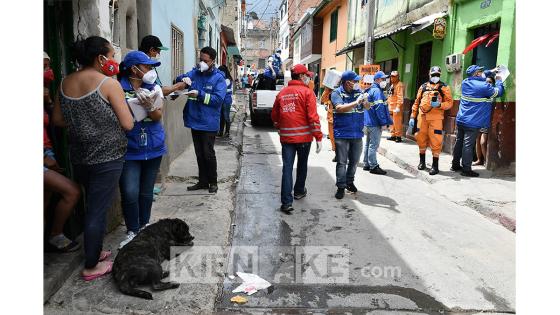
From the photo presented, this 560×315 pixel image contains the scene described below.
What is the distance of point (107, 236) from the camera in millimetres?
4191

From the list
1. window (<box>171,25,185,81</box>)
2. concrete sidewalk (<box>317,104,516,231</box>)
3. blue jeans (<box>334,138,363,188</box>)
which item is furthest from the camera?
window (<box>171,25,185,81</box>)

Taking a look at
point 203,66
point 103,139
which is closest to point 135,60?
point 103,139

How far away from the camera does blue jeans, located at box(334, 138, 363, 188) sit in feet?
19.9

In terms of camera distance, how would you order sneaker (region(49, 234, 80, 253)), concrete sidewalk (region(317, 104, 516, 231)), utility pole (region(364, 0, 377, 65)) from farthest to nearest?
utility pole (region(364, 0, 377, 65)) < concrete sidewalk (region(317, 104, 516, 231)) < sneaker (region(49, 234, 80, 253))

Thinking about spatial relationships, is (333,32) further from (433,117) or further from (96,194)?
(96,194)

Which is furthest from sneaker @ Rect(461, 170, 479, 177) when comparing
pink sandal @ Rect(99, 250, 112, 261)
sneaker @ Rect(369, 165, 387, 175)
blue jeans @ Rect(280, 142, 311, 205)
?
pink sandal @ Rect(99, 250, 112, 261)

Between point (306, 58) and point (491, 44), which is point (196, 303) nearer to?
point (491, 44)

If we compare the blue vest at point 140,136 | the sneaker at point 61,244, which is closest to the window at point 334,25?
the blue vest at point 140,136

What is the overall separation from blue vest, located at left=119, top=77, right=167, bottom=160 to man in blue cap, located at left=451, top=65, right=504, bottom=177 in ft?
18.0

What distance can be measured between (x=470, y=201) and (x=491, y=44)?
408cm

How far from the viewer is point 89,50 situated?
123 inches

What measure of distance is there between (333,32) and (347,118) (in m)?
19.5

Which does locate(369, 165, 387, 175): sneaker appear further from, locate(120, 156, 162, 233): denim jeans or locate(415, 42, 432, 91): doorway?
locate(120, 156, 162, 233): denim jeans

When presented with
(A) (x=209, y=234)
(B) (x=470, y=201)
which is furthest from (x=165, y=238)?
(B) (x=470, y=201)
